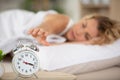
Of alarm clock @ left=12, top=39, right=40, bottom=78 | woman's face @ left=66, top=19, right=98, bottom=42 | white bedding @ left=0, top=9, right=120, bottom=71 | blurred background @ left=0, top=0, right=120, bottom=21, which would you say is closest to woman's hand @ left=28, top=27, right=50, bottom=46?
white bedding @ left=0, top=9, right=120, bottom=71

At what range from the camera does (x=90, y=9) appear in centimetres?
411

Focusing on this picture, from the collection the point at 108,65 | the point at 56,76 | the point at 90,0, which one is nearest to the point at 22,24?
the point at 108,65

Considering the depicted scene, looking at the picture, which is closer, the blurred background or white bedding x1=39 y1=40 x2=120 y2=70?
white bedding x1=39 y1=40 x2=120 y2=70

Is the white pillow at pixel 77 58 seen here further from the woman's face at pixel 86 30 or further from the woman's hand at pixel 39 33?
the woman's face at pixel 86 30

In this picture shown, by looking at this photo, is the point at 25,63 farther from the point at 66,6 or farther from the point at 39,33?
the point at 66,6

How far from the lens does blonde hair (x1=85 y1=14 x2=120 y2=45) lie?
6.05ft

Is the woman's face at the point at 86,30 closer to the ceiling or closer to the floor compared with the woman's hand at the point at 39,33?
closer to the ceiling

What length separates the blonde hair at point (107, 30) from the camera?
6.05 ft

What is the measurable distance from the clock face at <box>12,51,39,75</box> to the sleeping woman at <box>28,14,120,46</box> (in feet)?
2.17

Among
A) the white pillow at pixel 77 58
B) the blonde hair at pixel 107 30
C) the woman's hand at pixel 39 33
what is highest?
the blonde hair at pixel 107 30

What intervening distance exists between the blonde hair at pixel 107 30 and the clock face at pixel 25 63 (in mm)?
711

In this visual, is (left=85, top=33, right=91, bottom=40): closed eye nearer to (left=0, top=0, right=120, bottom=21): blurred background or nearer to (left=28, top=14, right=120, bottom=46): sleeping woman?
(left=28, top=14, right=120, bottom=46): sleeping woman

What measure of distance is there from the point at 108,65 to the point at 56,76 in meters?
0.42

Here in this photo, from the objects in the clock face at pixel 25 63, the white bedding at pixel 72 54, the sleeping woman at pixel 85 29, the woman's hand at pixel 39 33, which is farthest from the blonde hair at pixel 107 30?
the clock face at pixel 25 63
